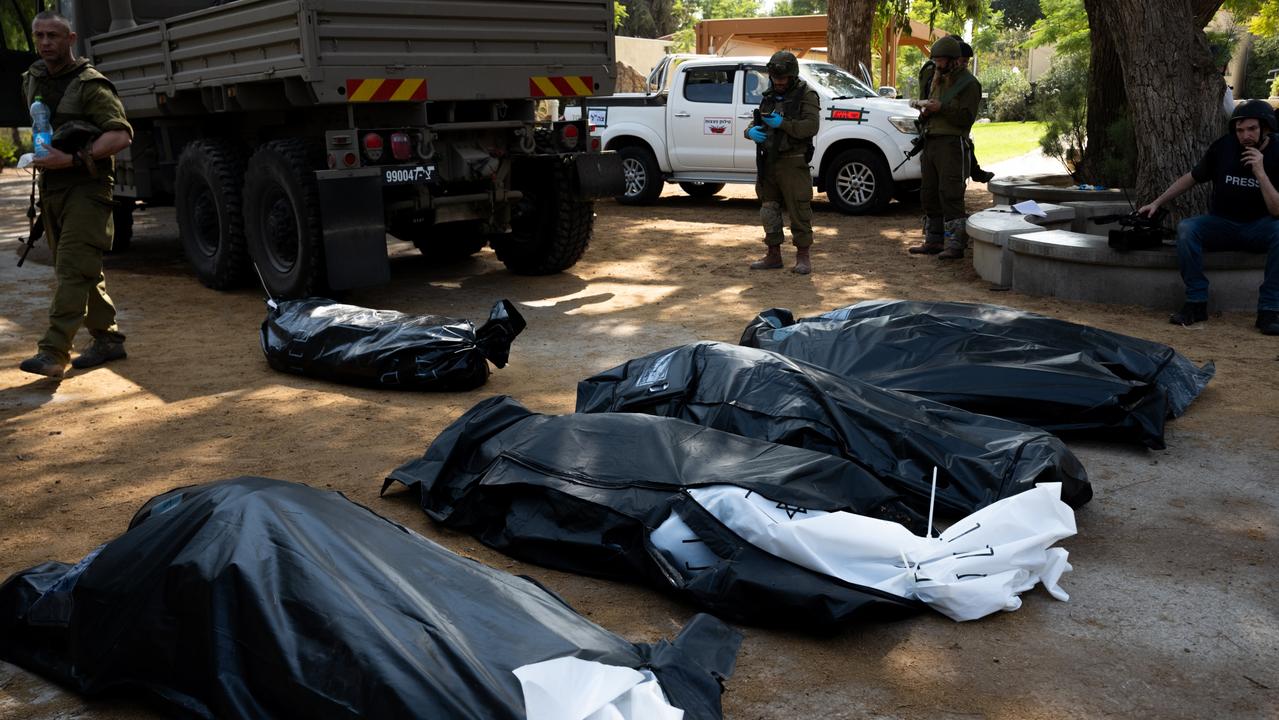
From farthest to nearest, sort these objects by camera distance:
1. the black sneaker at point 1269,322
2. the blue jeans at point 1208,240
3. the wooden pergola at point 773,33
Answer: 1. the wooden pergola at point 773,33
2. the blue jeans at point 1208,240
3. the black sneaker at point 1269,322

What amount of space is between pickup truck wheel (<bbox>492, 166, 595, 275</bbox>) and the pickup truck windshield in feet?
16.8

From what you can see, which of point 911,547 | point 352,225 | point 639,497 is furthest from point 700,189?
point 911,547

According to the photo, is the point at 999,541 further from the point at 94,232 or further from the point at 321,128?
the point at 321,128

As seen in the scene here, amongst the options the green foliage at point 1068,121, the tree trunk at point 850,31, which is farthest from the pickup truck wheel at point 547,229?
the tree trunk at point 850,31

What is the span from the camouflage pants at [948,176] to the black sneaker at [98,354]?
6810 millimetres

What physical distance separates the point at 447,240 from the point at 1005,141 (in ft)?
65.1

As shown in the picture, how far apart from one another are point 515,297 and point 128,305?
299 cm

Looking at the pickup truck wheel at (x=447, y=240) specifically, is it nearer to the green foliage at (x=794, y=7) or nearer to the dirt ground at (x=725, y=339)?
the dirt ground at (x=725, y=339)

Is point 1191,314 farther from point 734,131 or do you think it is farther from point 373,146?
point 734,131

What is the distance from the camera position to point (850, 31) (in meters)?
16.5

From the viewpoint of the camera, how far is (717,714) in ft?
8.46

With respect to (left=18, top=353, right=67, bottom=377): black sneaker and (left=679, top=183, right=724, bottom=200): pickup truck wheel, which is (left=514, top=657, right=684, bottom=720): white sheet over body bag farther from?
(left=679, top=183, right=724, bottom=200): pickup truck wheel

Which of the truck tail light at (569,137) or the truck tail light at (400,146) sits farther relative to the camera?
the truck tail light at (569,137)

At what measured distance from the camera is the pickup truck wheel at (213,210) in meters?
8.48
